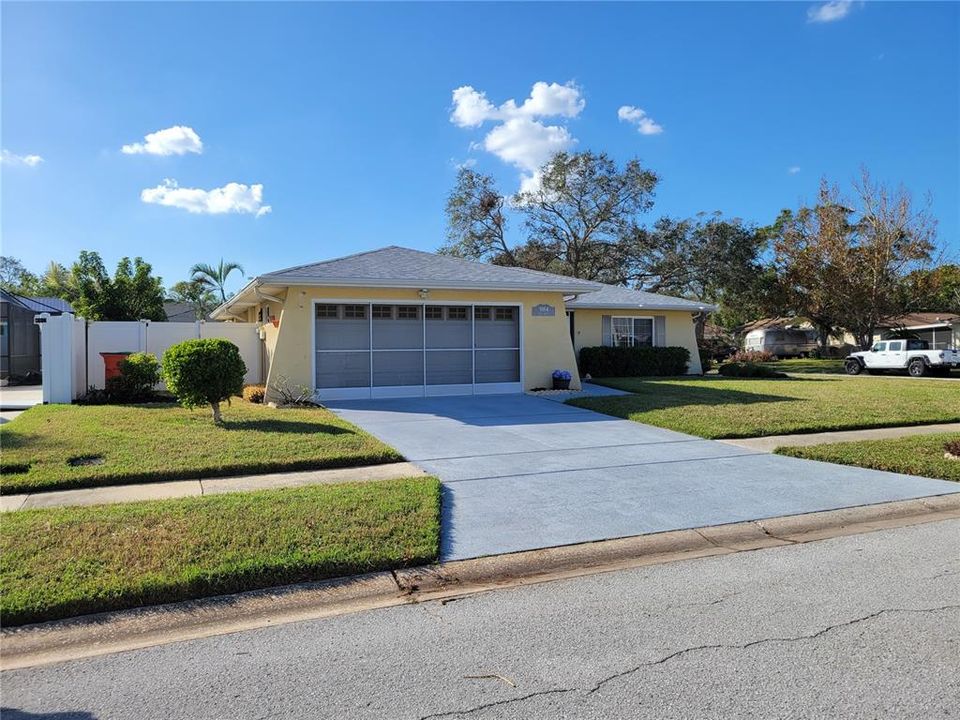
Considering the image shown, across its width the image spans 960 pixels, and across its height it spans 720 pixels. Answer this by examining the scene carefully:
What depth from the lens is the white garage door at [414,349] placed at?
1419 centimetres

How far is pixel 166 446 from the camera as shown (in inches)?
331

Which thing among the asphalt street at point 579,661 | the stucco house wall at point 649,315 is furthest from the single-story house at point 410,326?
the asphalt street at point 579,661

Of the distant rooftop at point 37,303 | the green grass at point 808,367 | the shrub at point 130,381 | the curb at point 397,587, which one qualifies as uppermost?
the distant rooftop at point 37,303

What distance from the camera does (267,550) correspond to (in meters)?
4.66

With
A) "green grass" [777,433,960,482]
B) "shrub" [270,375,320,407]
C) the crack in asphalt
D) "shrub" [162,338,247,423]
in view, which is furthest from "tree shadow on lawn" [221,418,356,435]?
the crack in asphalt

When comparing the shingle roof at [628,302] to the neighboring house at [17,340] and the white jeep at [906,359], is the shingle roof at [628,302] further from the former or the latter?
the neighboring house at [17,340]

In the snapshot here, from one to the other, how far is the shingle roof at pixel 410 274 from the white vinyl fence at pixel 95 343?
13.6 ft

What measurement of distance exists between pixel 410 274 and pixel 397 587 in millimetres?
10785

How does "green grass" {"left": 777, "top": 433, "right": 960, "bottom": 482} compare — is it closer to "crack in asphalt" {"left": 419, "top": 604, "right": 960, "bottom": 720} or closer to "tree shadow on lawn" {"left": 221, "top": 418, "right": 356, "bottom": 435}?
"crack in asphalt" {"left": 419, "top": 604, "right": 960, "bottom": 720}

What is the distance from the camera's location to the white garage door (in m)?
14.2

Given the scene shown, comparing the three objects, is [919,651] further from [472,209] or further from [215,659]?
[472,209]

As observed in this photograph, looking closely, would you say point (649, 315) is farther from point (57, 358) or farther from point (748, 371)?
point (57, 358)

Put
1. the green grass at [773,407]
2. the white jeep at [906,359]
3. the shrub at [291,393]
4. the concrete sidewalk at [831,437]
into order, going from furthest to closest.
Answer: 1. the white jeep at [906,359]
2. the shrub at [291,393]
3. the green grass at [773,407]
4. the concrete sidewalk at [831,437]

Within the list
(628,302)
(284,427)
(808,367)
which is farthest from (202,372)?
(808,367)
